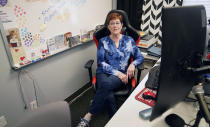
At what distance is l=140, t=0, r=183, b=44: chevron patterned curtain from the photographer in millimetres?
2195

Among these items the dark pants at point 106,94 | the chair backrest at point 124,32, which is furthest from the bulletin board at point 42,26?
the dark pants at point 106,94

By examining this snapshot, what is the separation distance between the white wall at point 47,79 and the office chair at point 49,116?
83 centimetres

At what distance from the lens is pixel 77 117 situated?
1854mm

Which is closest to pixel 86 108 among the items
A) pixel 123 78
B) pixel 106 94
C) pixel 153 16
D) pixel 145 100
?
pixel 106 94

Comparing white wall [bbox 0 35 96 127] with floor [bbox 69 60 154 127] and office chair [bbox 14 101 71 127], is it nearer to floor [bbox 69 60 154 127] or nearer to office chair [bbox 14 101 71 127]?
floor [bbox 69 60 154 127]

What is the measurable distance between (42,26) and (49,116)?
1038 millimetres

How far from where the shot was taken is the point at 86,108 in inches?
78.8

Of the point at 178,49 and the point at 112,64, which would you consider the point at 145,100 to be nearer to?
the point at 178,49

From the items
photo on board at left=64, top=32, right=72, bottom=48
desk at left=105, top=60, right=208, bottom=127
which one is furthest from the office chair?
photo on board at left=64, top=32, right=72, bottom=48

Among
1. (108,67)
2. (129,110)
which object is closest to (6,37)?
(108,67)

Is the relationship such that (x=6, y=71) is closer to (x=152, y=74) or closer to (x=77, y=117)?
(x=77, y=117)

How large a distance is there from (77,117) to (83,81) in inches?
23.1

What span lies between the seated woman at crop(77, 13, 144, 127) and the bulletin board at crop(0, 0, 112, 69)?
0.40 metres

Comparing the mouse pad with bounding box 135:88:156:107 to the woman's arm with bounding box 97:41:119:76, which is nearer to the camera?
the mouse pad with bounding box 135:88:156:107
